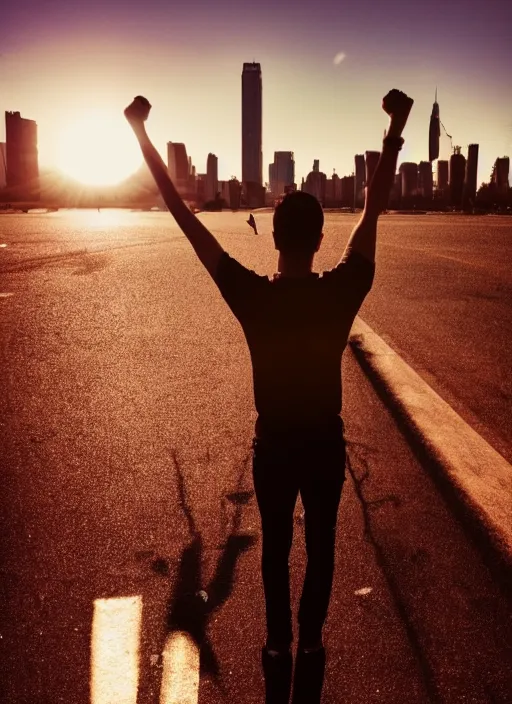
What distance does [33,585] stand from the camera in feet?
10.1

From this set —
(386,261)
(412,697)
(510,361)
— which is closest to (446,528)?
(412,697)

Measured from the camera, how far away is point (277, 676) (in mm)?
2295

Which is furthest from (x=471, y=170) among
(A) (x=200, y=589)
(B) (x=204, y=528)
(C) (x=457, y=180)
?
(A) (x=200, y=589)

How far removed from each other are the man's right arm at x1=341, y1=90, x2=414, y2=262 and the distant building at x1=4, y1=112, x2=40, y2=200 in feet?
573

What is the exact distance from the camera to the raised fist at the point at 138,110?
7.73ft

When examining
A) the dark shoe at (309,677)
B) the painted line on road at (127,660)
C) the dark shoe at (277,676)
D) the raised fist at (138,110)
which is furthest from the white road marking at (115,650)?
the raised fist at (138,110)

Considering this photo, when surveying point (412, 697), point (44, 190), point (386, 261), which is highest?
point (44, 190)

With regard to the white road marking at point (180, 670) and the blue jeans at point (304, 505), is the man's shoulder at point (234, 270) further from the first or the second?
the white road marking at point (180, 670)

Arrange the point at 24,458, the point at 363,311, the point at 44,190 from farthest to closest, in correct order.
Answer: the point at 44,190 < the point at 363,311 < the point at 24,458

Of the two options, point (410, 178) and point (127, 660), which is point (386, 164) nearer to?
point (127, 660)

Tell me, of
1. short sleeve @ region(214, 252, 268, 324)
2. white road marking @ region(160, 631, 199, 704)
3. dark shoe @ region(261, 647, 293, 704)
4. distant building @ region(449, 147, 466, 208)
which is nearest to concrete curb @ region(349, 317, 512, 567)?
dark shoe @ region(261, 647, 293, 704)

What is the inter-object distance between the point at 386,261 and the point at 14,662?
669 inches

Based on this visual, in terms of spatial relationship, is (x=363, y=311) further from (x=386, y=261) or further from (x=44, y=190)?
(x=44, y=190)

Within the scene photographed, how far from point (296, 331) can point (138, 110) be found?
1064 mm
